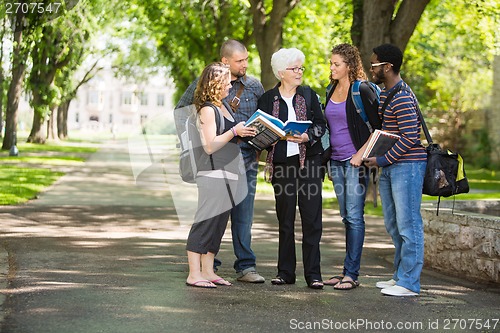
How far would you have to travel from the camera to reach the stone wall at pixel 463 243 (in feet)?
28.1

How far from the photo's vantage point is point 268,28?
2355 cm

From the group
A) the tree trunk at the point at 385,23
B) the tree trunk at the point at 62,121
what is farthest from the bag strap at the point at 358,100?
the tree trunk at the point at 62,121

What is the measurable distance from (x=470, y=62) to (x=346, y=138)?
46.9 metres

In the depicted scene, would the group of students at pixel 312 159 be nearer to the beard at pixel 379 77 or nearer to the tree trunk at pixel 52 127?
the beard at pixel 379 77

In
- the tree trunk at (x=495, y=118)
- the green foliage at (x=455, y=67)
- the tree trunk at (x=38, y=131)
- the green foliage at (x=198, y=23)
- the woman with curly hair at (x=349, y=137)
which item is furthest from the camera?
the tree trunk at (x=38, y=131)

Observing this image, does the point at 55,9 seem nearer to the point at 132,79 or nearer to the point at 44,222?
the point at 44,222

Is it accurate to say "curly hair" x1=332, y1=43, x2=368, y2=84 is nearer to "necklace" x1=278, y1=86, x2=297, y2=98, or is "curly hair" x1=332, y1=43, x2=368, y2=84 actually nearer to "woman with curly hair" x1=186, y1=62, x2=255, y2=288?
"necklace" x1=278, y1=86, x2=297, y2=98

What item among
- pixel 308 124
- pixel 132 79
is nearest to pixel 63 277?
pixel 308 124

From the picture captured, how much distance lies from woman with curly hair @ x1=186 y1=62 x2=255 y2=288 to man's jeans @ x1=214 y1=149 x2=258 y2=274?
0.16 m

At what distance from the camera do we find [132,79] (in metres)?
64.4

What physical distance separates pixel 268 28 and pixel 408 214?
16.4 m

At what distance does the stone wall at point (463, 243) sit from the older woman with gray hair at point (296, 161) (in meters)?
1.75

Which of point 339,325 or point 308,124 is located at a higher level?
point 308,124

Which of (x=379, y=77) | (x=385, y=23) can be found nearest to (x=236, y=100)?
(x=379, y=77)
